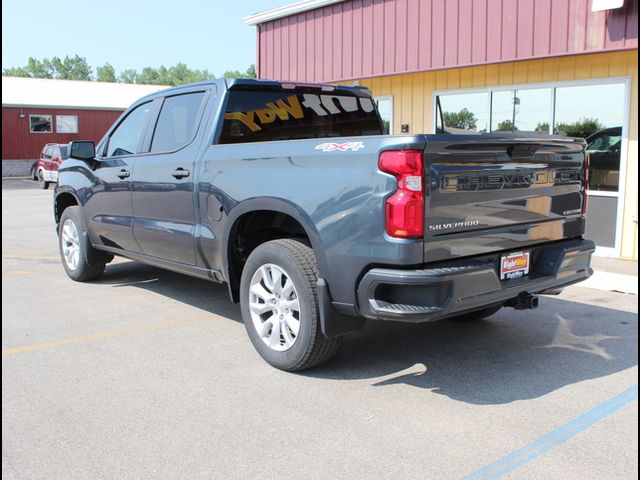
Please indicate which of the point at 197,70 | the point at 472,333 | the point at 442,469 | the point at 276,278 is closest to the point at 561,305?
the point at 472,333

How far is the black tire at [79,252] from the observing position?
23.6 ft

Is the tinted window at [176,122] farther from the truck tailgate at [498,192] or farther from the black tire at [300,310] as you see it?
the truck tailgate at [498,192]

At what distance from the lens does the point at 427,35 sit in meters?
10.2

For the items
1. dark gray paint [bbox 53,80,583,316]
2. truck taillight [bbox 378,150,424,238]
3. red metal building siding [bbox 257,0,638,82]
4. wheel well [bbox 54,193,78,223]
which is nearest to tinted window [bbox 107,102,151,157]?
dark gray paint [bbox 53,80,583,316]

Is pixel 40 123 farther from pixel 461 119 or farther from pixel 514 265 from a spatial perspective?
pixel 514 265

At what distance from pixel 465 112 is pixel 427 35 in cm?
136

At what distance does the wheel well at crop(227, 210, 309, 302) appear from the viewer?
4.91 meters

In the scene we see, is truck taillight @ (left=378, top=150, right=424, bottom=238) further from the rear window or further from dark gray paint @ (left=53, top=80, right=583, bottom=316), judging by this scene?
the rear window

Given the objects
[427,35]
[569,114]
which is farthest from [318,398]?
[427,35]

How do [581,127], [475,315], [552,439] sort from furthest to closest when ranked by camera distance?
[581,127] → [475,315] → [552,439]

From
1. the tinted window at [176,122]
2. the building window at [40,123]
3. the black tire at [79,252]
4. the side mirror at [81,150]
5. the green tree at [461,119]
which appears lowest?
the black tire at [79,252]

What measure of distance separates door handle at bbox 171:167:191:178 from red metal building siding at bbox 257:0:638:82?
220 inches

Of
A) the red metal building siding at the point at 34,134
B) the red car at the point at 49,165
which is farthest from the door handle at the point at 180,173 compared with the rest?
the red metal building siding at the point at 34,134

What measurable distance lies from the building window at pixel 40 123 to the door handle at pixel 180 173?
31.2 metres
